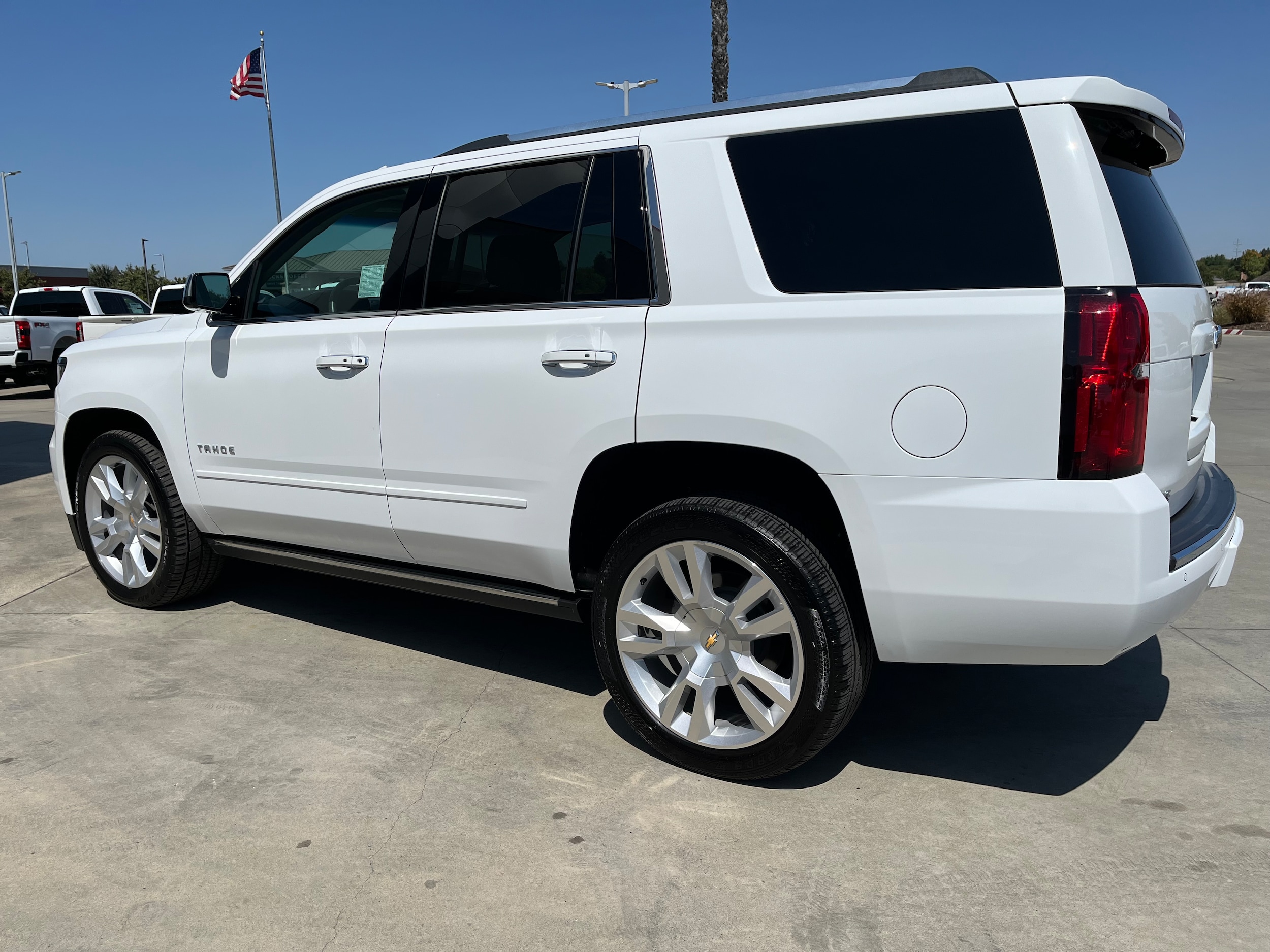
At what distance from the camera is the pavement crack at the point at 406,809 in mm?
2369

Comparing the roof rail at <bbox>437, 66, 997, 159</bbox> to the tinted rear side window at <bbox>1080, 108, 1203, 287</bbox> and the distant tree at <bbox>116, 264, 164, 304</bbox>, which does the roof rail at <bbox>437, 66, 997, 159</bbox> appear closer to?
the tinted rear side window at <bbox>1080, 108, 1203, 287</bbox>

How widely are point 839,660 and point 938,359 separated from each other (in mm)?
863

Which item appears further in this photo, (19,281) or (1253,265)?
(19,281)

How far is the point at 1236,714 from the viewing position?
3.45m

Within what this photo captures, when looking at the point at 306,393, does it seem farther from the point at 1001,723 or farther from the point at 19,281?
the point at 19,281

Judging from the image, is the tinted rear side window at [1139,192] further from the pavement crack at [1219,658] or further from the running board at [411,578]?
the running board at [411,578]

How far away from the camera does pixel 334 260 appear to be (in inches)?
153

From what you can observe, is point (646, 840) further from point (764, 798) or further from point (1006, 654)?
point (1006, 654)

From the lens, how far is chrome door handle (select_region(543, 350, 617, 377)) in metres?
3.01

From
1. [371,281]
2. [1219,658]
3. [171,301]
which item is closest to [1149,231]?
[1219,658]

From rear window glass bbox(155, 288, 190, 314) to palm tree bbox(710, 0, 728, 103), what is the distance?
25.8 ft

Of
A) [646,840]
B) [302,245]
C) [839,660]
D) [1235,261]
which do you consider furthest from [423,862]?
[1235,261]

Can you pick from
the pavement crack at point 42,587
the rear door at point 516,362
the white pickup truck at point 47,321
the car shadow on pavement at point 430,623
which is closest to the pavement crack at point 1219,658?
the car shadow on pavement at point 430,623

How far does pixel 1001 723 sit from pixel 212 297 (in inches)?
136
